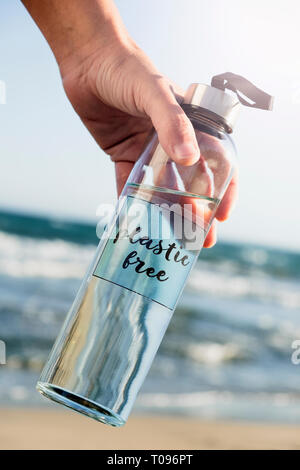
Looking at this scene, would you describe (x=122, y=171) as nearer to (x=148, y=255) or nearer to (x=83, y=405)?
(x=148, y=255)

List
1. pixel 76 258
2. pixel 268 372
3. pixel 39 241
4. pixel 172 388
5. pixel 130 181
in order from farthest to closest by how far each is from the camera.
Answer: pixel 39 241, pixel 76 258, pixel 268 372, pixel 172 388, pixel 130 181

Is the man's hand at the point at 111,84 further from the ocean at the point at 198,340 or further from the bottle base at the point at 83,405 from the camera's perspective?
Answer: the ocean at the point at 198,340

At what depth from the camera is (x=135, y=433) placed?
277 centimetres

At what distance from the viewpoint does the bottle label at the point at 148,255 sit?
37.0 inches

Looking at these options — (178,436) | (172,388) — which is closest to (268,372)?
(172,388)

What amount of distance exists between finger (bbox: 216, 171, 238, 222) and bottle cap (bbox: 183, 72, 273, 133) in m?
0.24

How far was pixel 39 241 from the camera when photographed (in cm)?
1146

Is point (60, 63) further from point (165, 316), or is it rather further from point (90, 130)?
point (165, 316)

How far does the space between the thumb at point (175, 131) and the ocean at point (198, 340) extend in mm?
2336

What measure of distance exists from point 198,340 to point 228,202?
380 centimetres

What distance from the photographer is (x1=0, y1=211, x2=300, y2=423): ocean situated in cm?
334

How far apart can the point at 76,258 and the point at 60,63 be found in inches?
338

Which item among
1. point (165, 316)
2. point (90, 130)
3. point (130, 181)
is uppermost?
point (90, 130)

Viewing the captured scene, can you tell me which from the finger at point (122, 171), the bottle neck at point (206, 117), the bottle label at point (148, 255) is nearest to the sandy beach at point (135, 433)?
the finger at point (122, 171)
